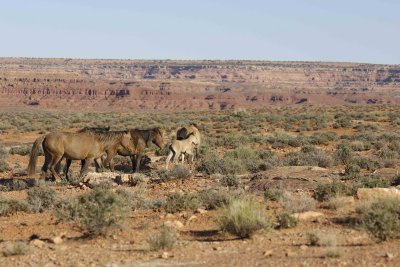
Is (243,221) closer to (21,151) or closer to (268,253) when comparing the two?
(268,253)

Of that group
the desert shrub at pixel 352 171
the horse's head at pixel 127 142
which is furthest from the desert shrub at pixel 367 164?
the horse's head at pixel 127 142

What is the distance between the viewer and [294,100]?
387 ft

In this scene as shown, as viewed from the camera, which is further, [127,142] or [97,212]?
[127,142]

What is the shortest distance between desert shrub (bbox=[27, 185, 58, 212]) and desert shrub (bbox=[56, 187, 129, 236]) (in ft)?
7.68

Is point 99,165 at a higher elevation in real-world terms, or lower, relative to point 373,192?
lower

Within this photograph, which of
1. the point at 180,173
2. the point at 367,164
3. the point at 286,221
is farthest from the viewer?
the point at 367,164

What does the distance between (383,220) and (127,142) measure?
10915 millimetres

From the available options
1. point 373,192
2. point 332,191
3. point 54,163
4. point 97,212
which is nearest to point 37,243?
point 97,212

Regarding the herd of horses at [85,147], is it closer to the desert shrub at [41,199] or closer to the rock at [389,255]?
the desert shrub at [41,199]

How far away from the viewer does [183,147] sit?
2250 cm

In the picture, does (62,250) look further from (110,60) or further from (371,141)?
(110,60)

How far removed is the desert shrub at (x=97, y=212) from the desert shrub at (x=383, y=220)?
13.0 feet

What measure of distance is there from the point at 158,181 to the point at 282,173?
3.47 meters

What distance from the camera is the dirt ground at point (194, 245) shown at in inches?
333
